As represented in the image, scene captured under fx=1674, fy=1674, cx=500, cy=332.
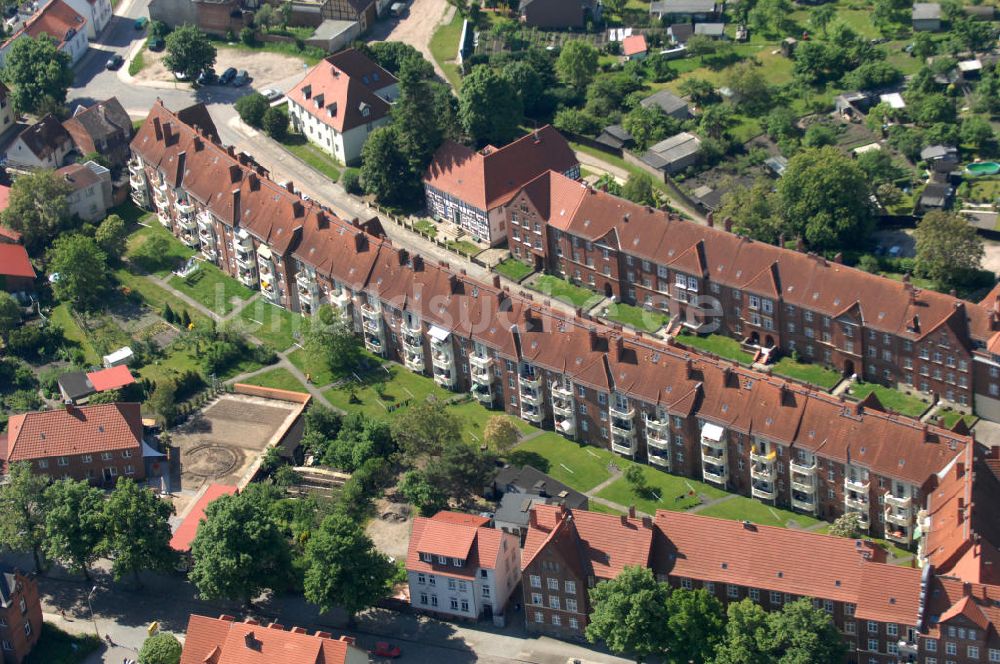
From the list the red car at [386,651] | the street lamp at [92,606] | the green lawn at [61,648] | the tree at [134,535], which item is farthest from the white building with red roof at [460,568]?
the green lawn at [61,648]

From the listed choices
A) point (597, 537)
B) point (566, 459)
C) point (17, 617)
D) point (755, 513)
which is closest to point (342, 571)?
point (597, 537)

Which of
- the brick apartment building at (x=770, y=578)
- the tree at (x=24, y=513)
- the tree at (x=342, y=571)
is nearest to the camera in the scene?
the brick apartment building at (x=770, y=578)

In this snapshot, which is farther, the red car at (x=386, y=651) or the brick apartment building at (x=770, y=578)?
the red car at (x=386, y=651)

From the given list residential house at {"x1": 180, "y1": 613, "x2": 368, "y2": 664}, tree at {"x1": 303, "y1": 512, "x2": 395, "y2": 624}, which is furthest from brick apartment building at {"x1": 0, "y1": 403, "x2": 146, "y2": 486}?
tree at {"x1": 303, "y1": 512, "x2": 395, "y2": 624}

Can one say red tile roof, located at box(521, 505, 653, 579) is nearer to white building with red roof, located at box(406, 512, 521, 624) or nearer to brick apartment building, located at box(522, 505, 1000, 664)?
brick apartment building, located at box(522, 505, 1000, 664)

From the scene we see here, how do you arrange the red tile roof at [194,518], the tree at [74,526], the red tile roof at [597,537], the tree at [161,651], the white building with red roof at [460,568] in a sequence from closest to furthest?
1. the red tile roof at [597,537]
2. the tree at [161,651]
3. the white building with red roof at [460,568]
4. the tree at [74,526]
5. the red tile roof at [194,518]

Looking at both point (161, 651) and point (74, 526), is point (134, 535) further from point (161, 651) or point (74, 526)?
point (161, 651)

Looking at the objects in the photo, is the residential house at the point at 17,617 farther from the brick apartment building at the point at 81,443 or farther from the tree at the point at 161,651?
the brick apartment building at the point at 81,443
